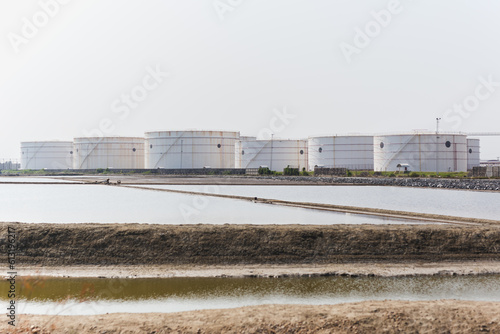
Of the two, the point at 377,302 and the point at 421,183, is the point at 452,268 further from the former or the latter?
the point at 421,183

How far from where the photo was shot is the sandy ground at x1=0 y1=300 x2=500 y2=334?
9.56m

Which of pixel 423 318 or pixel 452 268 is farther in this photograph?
pixel 452 268

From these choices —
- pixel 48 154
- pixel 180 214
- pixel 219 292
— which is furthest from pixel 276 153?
pixel 219 292

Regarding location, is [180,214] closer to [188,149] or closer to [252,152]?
[252,152]

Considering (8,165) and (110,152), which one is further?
(8,165)

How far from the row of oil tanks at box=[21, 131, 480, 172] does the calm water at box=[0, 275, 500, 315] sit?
65.5m

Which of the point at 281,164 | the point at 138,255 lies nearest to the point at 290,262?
the point at 138,255

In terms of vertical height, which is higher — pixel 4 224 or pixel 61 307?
pixel 4 224

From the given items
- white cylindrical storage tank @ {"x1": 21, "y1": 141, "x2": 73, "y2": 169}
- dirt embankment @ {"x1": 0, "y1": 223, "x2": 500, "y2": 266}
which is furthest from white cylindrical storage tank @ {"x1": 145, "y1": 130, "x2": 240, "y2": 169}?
dirt embankment @ {"x1": 0, "y1": 223, "x2": 500, "y2": 266}

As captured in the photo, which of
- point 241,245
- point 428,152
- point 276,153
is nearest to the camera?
point 241,245

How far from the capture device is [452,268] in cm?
1602

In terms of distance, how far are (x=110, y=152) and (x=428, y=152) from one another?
67.4 metres

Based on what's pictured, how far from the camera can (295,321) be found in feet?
32.2

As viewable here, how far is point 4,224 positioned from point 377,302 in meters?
15.0
